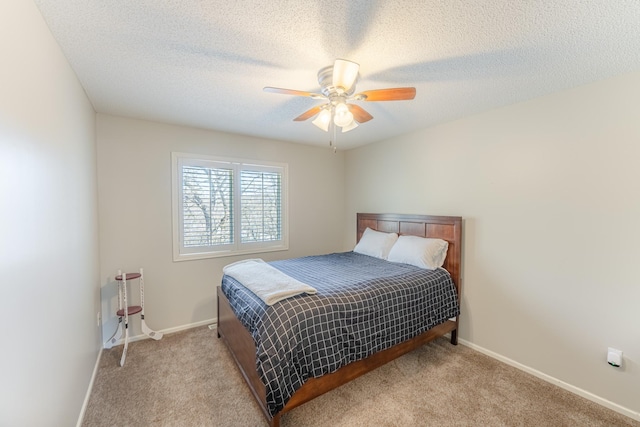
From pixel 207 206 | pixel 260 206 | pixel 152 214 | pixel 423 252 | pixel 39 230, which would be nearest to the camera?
pixel 39 230

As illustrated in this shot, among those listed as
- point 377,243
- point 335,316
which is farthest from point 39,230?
point 377,243

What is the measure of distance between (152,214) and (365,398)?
281 centimetres

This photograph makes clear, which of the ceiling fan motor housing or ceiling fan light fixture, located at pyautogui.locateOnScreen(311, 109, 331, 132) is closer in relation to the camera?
the ceiling fan motor housing

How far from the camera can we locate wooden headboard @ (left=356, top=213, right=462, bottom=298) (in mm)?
2881

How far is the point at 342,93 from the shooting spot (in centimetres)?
178

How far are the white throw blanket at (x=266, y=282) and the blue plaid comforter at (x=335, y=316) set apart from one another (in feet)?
0.16

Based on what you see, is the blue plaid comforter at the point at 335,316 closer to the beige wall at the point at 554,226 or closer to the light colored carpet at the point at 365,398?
the light colored carpet at the point at 365,398

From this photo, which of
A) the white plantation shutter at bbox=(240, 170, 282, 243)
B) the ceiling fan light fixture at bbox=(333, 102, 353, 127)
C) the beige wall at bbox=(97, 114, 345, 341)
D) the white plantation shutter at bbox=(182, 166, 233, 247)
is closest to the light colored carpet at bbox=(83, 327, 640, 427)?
the beige wall at bbox=(97, 114, 345, 341)

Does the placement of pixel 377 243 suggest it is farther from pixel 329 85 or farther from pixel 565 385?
pixel 329 85

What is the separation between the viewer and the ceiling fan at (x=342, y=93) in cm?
157

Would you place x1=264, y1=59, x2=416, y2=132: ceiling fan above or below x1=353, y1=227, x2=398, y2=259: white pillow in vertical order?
above

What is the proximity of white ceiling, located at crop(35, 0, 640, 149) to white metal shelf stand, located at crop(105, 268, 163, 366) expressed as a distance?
170 cm

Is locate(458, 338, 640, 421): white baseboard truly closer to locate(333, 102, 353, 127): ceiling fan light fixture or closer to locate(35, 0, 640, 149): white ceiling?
locate(35, 0, 640, 149): white ceiling

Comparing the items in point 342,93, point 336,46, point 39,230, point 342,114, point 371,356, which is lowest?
point 371,356
